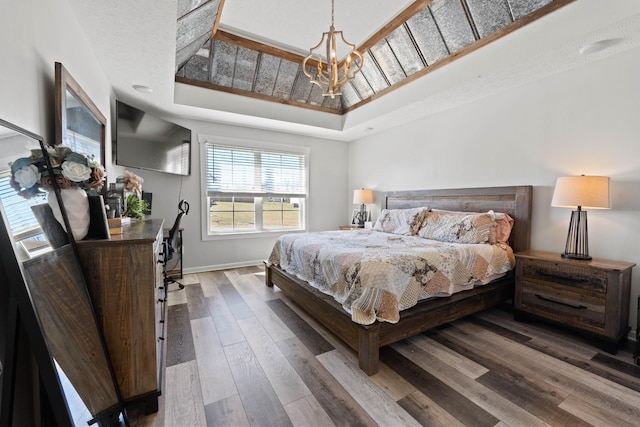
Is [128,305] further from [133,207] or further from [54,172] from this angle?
[133,207]

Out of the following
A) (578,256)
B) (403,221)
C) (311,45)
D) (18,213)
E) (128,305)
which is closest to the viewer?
(18,213)

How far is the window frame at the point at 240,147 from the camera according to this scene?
172 inches

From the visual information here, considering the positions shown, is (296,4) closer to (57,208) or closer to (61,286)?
(57,208)

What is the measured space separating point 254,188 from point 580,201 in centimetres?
422

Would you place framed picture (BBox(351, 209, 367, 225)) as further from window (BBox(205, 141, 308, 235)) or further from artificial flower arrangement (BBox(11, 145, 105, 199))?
artificial flower arrangement (BBox(11, 145, 105, 199))

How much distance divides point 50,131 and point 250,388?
1933mm

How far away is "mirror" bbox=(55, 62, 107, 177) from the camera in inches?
59.9

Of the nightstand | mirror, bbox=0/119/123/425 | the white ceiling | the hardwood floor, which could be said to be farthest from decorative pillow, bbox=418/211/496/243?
mirror, bbox=0/119/123/425

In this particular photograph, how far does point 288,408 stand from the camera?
1.60 m

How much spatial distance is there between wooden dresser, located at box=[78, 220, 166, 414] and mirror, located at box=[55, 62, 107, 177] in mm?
646

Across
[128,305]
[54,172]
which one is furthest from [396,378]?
[54,172]

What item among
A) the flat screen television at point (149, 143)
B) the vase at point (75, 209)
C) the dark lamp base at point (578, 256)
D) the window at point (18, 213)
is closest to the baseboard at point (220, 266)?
the flat screen television at point (149, 143)

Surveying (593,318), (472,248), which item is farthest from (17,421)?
(593,318)

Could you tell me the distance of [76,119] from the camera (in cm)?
183
